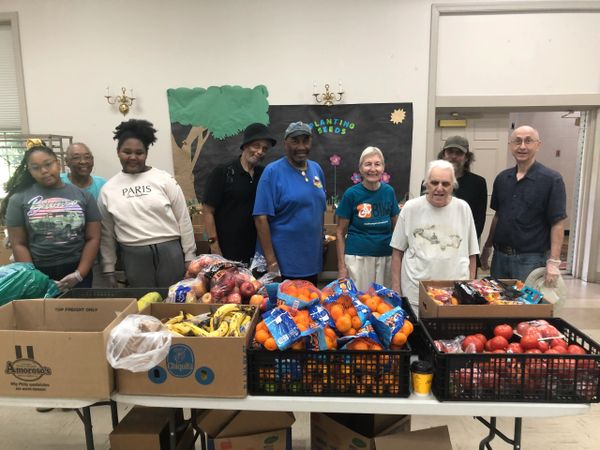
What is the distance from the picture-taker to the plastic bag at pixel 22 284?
169cm

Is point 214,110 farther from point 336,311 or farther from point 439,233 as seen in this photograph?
point 336,311

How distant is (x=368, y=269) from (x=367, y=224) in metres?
0.28

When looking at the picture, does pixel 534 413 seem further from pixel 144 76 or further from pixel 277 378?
pixel 144 76

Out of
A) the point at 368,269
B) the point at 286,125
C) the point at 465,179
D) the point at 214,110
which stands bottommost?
the point at 368,269

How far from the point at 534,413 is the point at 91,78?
4735mm

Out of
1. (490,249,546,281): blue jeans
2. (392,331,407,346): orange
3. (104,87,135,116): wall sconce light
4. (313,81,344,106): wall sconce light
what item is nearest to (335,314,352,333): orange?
(392,331,407,346): orange

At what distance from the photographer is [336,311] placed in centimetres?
134

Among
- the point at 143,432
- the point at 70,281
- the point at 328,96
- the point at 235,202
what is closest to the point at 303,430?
the point at 143,432

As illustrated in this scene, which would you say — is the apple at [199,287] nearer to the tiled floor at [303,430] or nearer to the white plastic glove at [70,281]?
the white plastic glove at [70,281]

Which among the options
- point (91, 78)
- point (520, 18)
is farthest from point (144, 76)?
point (520, 18)

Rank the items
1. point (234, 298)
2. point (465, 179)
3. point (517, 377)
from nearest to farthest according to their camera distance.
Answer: point (517, 377) → point (234, 298) → point (465, 179)

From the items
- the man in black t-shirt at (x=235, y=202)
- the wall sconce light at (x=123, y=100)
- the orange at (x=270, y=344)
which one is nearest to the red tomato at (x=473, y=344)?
the orange at (x=270, y=344)

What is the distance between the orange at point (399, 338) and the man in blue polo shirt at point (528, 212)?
1.37 meters

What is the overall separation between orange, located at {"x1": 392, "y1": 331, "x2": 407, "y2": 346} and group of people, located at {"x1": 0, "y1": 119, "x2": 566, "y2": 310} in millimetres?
776
